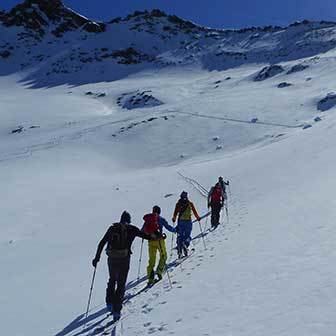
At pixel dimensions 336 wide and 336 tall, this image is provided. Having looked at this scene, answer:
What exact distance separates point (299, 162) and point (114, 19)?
16360cm

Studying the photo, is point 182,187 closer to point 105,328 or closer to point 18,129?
point 105,328

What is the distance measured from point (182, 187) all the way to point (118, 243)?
22.2 metres

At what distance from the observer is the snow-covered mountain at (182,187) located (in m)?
8.98

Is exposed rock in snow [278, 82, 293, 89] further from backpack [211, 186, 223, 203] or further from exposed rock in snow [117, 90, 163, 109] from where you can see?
backpack [211, 186, 223, 203]

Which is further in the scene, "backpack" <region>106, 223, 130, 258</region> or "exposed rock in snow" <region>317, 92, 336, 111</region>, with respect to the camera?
"exposed rock in snow" <region>317, 92, 336, 111</region>

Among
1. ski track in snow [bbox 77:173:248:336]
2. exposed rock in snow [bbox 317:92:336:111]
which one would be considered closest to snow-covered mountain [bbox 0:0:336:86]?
exposed rock in snow [bbox 317:92:336:111]

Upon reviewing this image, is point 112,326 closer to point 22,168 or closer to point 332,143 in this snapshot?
point 332,143

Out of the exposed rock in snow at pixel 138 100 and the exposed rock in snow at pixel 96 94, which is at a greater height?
the exposed rock in snow at pixel 96 94

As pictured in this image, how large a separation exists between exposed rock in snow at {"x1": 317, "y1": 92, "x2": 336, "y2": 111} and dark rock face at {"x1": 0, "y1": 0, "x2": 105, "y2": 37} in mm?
122012

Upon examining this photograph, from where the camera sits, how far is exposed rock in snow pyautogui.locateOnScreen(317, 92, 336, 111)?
196 ft

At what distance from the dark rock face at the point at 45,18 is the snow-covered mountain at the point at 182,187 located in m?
51.6

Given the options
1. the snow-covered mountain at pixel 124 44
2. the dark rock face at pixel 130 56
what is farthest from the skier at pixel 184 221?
the dark rock face at pixel 130 56

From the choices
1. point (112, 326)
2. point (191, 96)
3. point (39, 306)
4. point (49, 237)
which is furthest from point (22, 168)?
point (191, 96)

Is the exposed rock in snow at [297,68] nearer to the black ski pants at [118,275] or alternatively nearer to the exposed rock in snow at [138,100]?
the exposed rock in snow at [138,100]
